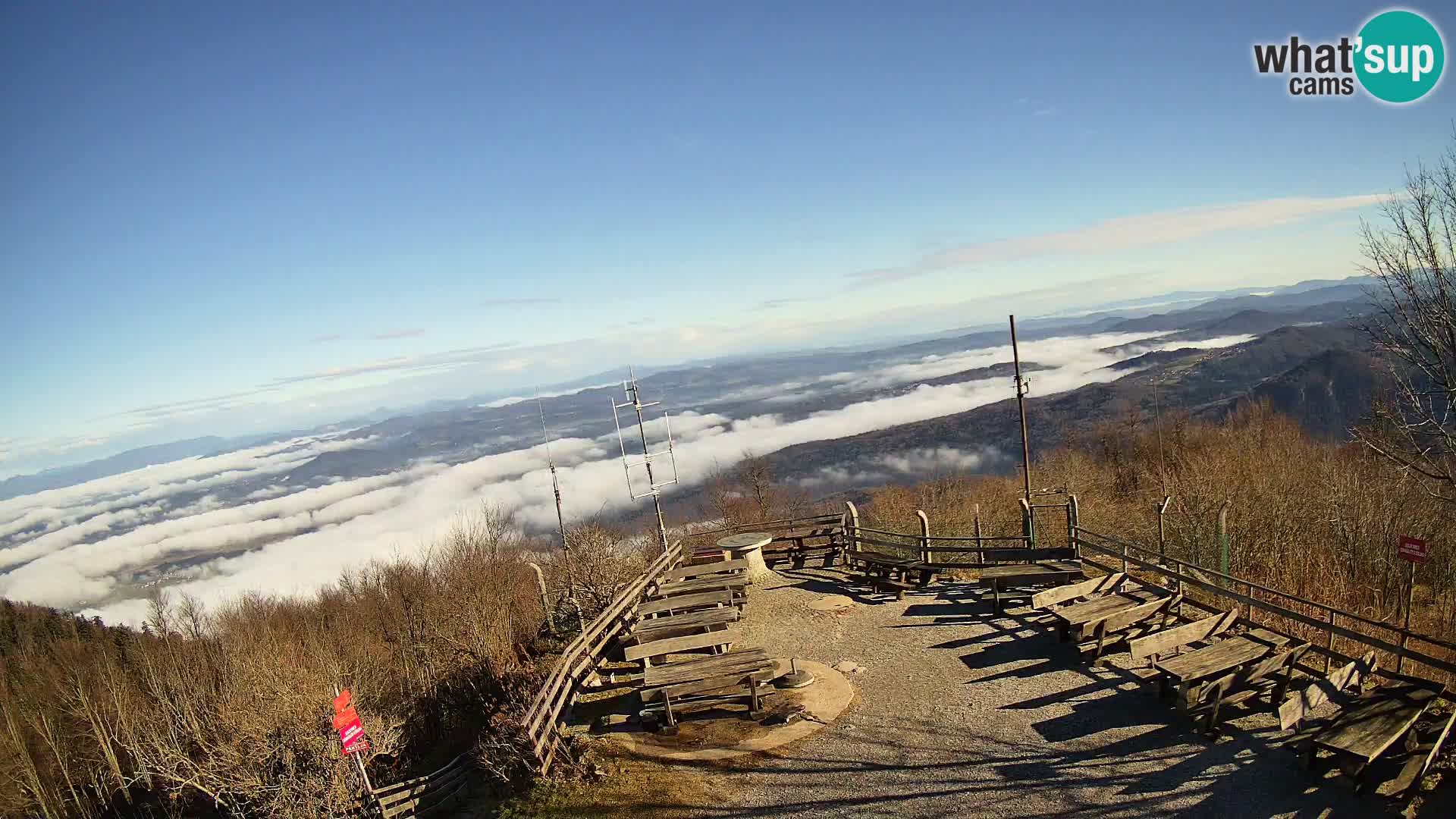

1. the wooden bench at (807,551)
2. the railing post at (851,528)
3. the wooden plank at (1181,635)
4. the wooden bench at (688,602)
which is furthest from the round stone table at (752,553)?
the wooden plank at (1181,635)

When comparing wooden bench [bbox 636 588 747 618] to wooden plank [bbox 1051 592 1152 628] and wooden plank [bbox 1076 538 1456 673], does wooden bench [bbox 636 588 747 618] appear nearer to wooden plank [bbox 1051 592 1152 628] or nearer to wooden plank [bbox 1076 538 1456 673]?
wooden plank [bbox 1051 592 1152 628]

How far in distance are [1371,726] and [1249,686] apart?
7.78ft

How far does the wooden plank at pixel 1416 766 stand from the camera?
8281mm

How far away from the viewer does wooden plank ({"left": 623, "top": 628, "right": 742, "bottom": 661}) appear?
14.4 metres

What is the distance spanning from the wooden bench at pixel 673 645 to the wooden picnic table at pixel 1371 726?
940 centimetres

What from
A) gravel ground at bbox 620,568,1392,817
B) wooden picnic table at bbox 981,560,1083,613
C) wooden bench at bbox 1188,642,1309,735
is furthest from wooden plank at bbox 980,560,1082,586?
wooden bench at bbox 1188,642,1309,735

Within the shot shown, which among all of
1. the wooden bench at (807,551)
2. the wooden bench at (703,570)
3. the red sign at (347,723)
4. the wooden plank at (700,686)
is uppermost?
the red sign at (347,723)

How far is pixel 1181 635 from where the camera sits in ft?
40.2

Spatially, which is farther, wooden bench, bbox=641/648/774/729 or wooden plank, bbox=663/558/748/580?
wooden plank, bbox=663/558/748/580

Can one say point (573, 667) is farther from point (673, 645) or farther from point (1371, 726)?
point (1371, 726)

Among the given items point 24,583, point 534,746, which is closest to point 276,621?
point 534,746

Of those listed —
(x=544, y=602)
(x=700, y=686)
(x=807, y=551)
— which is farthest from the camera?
(x=807, y=551)

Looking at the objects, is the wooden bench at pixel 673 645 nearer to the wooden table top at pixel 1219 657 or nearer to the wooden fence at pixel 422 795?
the wooden fence at pixel 422 795

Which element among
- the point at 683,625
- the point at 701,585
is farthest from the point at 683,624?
the point at 701,585
